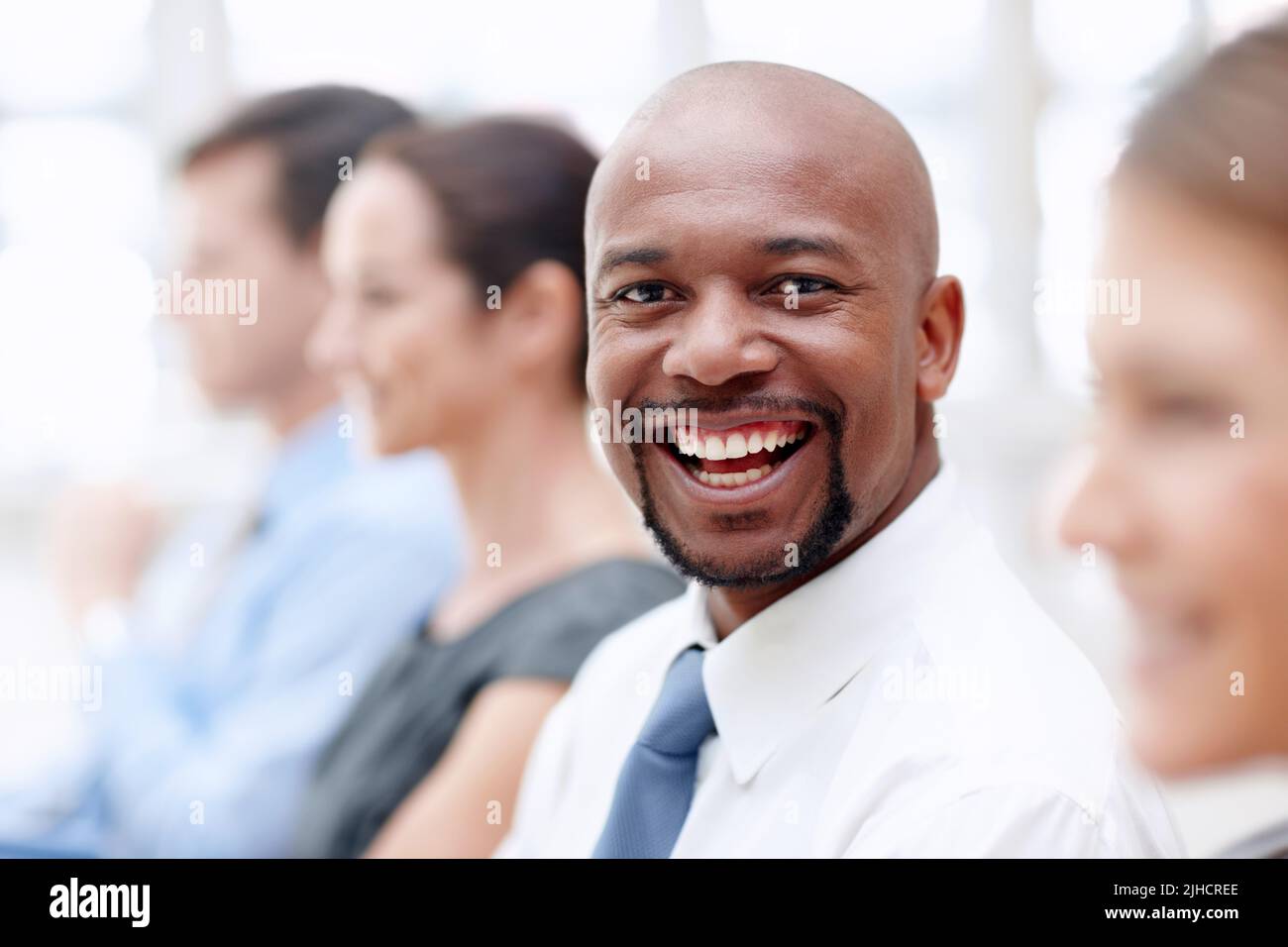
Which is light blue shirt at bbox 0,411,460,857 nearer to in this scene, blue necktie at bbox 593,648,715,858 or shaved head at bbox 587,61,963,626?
blue necktie at bbox 593,648,715,858

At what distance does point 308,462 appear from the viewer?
185 centimetres

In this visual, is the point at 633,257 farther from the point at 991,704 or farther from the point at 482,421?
the point at 482,421

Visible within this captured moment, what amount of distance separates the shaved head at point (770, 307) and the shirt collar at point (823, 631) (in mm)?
23

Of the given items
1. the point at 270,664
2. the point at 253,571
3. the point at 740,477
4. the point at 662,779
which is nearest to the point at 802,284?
the point at 740,477

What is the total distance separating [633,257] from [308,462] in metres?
1.08

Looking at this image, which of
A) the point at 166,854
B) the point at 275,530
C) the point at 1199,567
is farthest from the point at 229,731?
the point at 1199,567

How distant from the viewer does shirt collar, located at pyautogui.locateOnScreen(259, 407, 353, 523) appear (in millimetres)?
1835

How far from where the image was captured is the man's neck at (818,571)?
0.93 meters

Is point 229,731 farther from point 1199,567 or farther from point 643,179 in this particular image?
point 1199,567

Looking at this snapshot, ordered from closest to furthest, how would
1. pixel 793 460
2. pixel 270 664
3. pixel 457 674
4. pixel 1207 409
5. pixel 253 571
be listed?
pixel 793 460 → pixel 1207 409 → pixel 457 674 → pixel 270 664 → pixel 253 571

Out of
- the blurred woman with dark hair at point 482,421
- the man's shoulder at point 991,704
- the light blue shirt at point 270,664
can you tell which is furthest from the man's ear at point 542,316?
the man's shoulder at point 991,704

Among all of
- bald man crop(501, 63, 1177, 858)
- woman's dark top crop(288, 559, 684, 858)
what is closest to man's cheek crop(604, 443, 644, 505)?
bald man crop(501, 63, 1177, 858)

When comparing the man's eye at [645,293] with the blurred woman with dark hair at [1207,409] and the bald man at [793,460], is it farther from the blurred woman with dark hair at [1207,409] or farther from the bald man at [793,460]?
the blurred woman with dark hair at [1207,409]

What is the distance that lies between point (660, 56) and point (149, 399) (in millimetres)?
1240
